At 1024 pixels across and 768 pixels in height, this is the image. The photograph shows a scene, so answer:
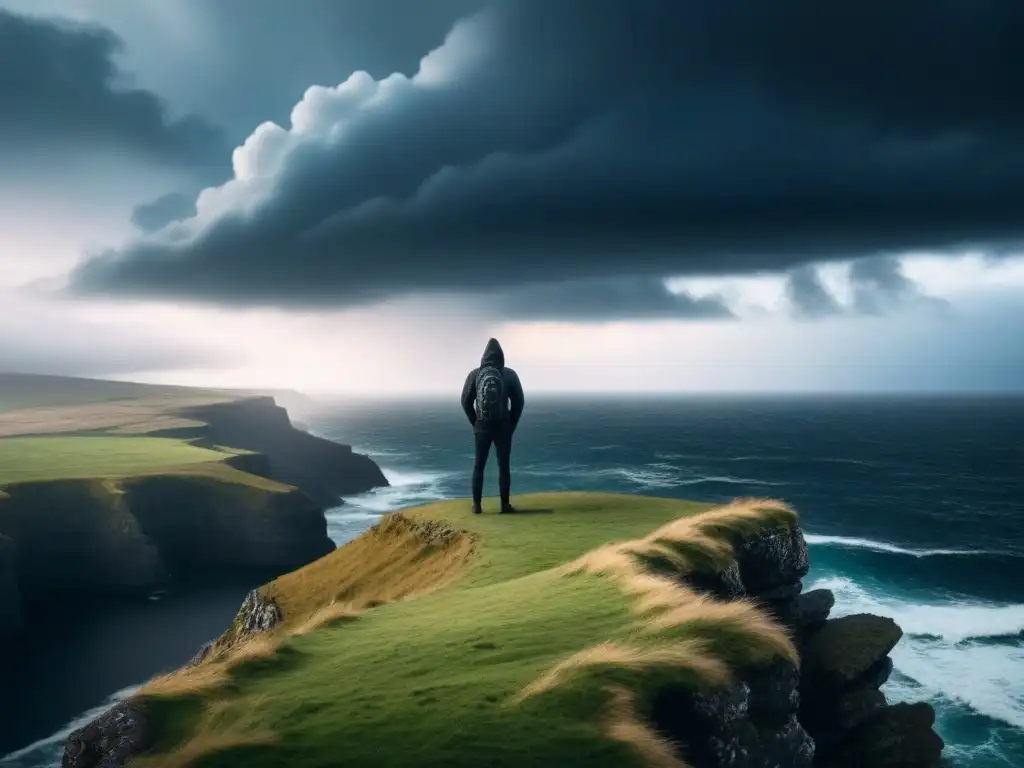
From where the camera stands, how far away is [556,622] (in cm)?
1033

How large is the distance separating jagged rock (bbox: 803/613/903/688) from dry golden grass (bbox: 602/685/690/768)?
47.5ft

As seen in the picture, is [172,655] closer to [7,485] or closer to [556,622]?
[7,485]

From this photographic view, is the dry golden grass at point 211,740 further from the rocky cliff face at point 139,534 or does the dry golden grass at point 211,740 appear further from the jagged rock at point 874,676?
the rocky cliff face at point 139,534

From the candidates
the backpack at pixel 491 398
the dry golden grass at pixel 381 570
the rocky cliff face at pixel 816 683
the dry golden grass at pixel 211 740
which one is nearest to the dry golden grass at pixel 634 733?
the rocky cliff face at pixel 816 683

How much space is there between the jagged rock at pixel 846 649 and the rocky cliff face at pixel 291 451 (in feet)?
216

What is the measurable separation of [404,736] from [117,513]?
54.2 m

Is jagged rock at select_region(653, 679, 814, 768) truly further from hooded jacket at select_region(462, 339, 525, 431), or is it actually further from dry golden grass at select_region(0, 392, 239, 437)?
dry golden grass at select_region(0, 392, 239, 437)

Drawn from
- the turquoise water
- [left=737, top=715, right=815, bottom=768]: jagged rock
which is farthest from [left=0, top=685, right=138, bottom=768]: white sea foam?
the turquoise water

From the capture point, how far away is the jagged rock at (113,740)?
801 centimetres

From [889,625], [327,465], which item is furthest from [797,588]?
[327,465]

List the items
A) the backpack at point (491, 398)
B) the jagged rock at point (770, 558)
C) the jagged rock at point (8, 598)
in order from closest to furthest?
the jagged rock at point (770, 558), the backpack at point (491, 398), the jagged rock at point (8, 598)

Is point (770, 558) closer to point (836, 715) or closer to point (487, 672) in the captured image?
point (836, 715)

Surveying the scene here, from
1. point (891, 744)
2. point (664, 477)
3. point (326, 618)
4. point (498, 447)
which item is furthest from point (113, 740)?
point (664, 477)

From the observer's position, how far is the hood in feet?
71.5
